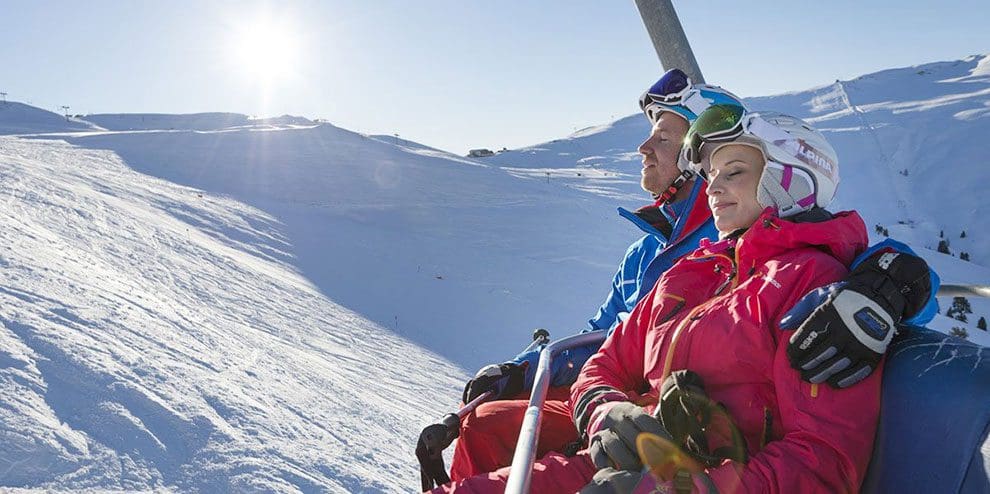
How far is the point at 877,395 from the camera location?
61.2 inches

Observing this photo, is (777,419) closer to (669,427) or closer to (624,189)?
(669,427)

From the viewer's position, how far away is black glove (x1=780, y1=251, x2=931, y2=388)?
1.50m

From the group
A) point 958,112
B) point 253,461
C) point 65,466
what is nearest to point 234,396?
point 253,461

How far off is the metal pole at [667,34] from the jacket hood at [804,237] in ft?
6.27

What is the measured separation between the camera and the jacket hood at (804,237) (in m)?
1.81

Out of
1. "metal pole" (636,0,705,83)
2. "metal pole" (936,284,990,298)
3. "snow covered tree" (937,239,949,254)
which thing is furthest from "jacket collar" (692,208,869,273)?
"snow covered tree" (937,239,949,254)

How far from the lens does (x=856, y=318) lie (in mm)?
1509

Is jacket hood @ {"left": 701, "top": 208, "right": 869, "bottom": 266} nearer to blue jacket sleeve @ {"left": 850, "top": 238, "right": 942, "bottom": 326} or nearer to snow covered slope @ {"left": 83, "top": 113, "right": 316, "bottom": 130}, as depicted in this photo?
blue jacket sleeve @ {"left": 850, "top": 238, "right": 942, "bottom": 326}

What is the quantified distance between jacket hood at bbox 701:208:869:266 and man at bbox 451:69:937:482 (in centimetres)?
12

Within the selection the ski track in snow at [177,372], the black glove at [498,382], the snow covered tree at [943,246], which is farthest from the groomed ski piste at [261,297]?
the snow covered tree at [943,246]

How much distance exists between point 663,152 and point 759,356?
1612 mm

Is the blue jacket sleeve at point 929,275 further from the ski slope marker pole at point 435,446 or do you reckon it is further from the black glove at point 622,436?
the ski slope marker pole at point 435,446

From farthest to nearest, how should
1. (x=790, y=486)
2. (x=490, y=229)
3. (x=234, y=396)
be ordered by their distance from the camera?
(x=490, y=229)
(x=234, y=396)
(x=790, y=486)

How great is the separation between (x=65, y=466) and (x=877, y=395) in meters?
2.80
